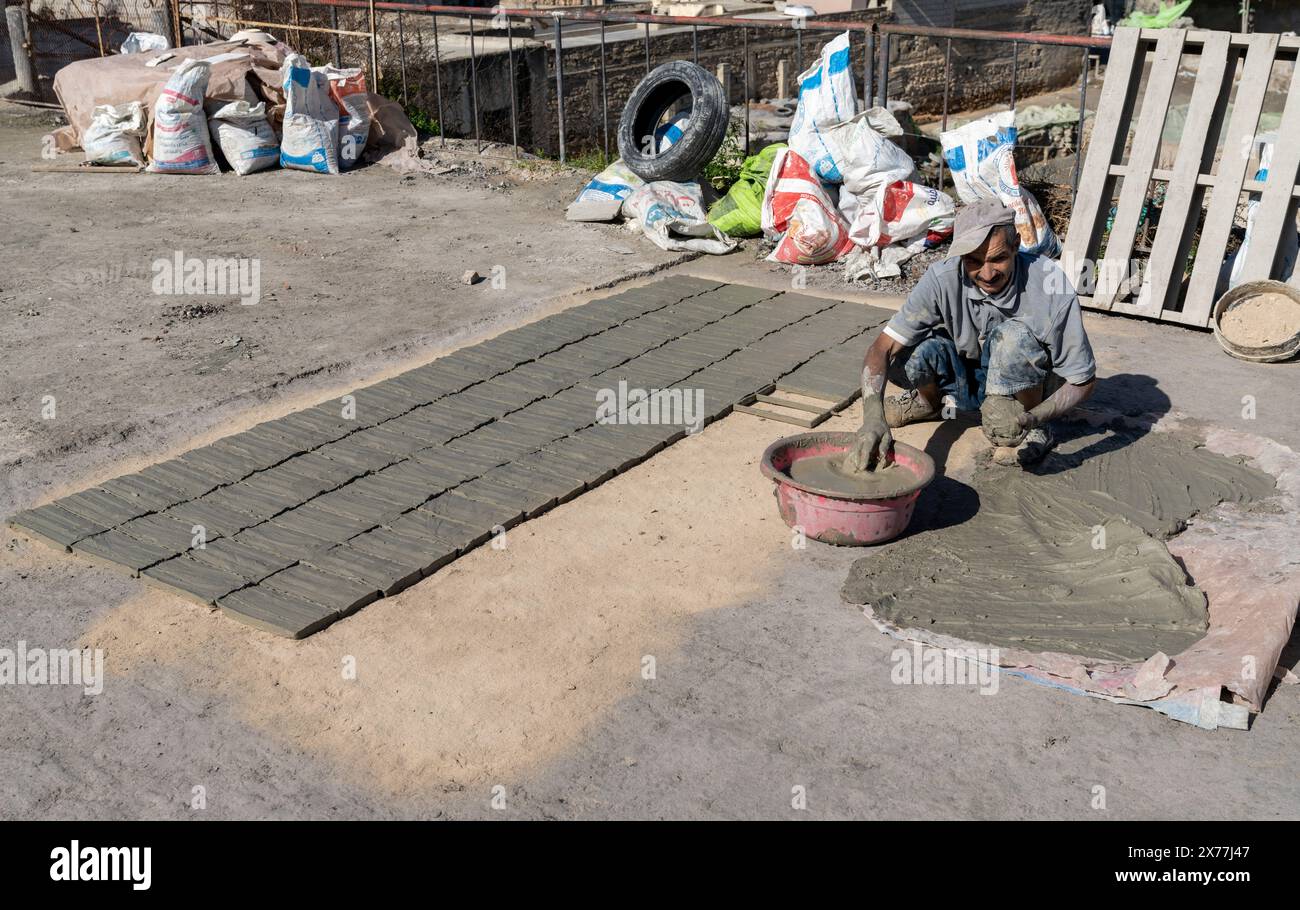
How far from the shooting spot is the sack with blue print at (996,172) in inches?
299

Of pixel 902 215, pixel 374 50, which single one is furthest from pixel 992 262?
pixel 374 50

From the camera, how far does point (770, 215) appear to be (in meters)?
8.20

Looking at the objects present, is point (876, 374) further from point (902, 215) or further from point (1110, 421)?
point (902, 215)

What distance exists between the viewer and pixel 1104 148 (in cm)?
700

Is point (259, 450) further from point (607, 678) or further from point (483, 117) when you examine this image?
point (483, 117)

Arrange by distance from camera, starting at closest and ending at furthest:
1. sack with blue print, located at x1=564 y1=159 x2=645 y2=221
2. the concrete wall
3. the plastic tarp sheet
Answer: the plastic tarp sheet < sack with blue print, located at x1=564 y1=159 x2=645 y2=221 < the concrete wall

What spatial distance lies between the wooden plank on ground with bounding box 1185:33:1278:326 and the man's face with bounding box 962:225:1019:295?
2.46 m

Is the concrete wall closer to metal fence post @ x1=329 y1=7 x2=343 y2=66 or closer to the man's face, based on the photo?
metal fence post @ x1=329 y1=7 x2=343 y2=66

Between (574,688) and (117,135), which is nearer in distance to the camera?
(574,688)

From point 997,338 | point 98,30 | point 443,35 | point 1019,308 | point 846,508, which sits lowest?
point 846,508

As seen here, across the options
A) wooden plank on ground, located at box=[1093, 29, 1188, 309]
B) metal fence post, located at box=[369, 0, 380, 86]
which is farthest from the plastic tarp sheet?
metal fence post, located at box=[369, 0, 380, 86]

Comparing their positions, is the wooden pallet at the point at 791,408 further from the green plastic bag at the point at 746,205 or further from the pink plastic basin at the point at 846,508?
the green plastic bag at the point at 746,205

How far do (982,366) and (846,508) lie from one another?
1248 mm

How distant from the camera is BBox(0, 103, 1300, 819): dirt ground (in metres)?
3.29
